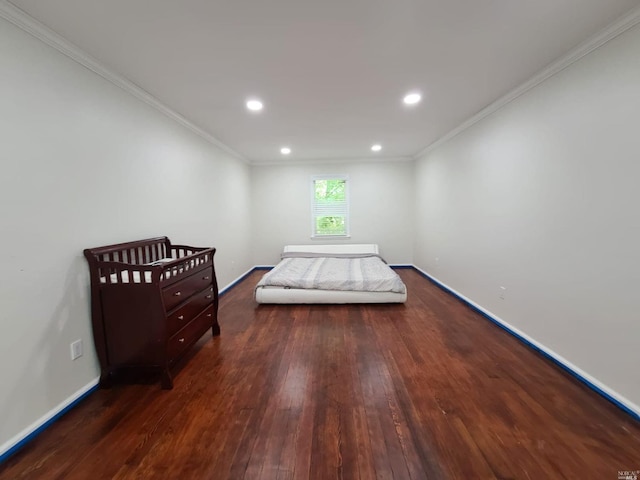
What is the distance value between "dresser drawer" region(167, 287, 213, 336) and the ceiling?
1.94 m

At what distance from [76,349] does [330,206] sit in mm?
4765

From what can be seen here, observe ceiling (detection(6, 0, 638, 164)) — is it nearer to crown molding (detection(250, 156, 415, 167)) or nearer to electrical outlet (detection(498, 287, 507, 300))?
electrical outlet (detection(498, 287, 507, 300))

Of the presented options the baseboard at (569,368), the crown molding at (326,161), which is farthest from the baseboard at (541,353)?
the crown molding at (326,161)

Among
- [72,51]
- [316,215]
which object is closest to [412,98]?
[72,51]

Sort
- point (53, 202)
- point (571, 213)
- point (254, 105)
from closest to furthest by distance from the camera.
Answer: point (53, 202) < point (571, 213) < point (254, 105)

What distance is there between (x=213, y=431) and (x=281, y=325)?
58.7 inches

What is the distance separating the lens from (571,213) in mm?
1993

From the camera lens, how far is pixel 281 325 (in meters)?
3.02

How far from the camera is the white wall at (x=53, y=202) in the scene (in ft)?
4.76

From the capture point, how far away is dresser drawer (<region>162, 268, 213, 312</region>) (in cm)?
195

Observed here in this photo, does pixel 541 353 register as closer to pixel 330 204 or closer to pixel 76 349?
pixel 76 349

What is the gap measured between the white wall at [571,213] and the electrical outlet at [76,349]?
3.68 m

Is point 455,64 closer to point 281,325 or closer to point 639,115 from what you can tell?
point 639,115

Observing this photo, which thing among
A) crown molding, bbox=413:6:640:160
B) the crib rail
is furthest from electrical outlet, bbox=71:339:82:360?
crown molding, bbox=413:6:640:160
